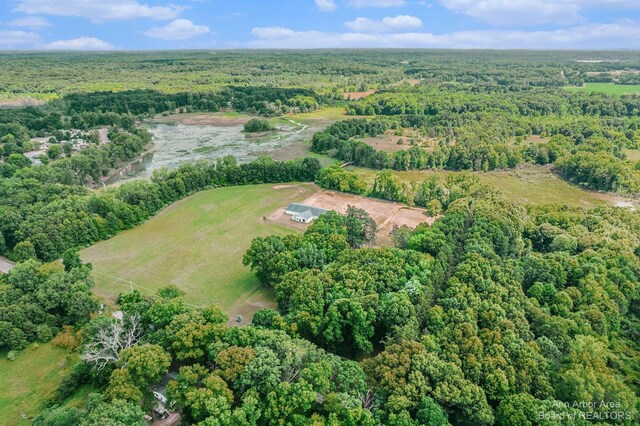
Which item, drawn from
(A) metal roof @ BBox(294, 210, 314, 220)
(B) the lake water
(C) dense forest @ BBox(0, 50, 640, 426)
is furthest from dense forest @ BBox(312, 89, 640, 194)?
(A) metal roof @ BBox(294, 210, 314, 220)

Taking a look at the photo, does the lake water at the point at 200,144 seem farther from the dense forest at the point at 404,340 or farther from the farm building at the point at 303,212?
the dense forest at the point at 404,340

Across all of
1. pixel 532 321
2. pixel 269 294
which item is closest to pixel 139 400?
pixel 269 294

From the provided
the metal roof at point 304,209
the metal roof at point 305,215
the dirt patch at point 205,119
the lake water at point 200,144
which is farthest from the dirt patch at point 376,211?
the dirt patch at point 205,119

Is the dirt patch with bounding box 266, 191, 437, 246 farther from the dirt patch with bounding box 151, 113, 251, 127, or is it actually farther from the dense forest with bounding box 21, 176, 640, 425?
the dirt patch with bounding box 151, 113, 251, 127

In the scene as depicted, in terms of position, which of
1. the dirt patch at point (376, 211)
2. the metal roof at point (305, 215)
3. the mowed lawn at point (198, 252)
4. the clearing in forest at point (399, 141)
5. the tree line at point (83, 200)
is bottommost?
the mowed lawn at point (198, 252)

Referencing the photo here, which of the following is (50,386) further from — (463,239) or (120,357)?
(463,239)

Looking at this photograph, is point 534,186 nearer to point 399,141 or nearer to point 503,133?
point 503,133
